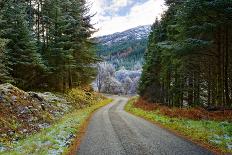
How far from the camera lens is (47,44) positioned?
42094 mm

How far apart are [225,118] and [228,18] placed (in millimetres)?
6860

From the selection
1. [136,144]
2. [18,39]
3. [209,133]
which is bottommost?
[136,144]

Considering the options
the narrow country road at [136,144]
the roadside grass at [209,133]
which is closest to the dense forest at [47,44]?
the narrow country road at [136,144]

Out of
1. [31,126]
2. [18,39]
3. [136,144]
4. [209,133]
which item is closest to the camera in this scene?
[136,144]

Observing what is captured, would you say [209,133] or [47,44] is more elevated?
[47,44]

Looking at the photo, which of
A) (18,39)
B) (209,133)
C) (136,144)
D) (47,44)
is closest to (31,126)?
(136,144)

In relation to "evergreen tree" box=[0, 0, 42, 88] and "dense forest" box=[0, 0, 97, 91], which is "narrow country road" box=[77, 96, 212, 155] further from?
"evergreen tree" box=[0, 0, 42, 88]

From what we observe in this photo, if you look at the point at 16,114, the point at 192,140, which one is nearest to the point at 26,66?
the point at 16,114

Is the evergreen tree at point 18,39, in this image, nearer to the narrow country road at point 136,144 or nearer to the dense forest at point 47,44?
the dense forest at point 47,44

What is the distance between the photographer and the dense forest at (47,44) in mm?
32688

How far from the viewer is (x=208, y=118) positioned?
875 inches

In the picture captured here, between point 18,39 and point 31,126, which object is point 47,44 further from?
point 31,126

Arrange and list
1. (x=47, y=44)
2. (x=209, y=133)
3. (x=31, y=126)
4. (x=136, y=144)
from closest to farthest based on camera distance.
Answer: (x=136, y=144), (x=209, y=133), (x=31, y=126), (x=47, y=44)

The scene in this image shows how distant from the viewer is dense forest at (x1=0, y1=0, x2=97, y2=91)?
3269 cm
